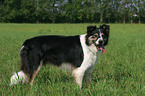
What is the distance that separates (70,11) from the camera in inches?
2446

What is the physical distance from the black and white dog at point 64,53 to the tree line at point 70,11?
52.1m

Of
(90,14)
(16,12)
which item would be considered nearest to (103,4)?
(90,14)

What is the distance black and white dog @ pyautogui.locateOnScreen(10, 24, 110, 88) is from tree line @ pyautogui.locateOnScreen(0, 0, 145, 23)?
5207cm

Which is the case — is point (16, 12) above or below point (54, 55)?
above

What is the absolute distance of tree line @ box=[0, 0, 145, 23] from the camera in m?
53.7

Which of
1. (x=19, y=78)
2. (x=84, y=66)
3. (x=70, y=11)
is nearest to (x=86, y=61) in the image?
(x=84, y=66)

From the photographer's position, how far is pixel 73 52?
11.9ft

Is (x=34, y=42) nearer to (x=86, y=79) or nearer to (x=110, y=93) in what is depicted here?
(x=86, y=79)

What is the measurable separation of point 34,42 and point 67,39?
2.52 ft

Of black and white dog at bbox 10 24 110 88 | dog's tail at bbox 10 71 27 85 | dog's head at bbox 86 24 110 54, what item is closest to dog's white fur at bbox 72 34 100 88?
black and white dog at bbox 10 24 110 88

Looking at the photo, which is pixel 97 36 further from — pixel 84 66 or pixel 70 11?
pixel 70 11

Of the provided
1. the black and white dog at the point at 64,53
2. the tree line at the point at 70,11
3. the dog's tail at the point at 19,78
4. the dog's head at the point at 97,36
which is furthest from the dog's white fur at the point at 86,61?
the tree line at the point at 70,11

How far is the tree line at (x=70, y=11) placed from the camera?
53656 mm

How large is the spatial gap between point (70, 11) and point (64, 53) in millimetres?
60268
